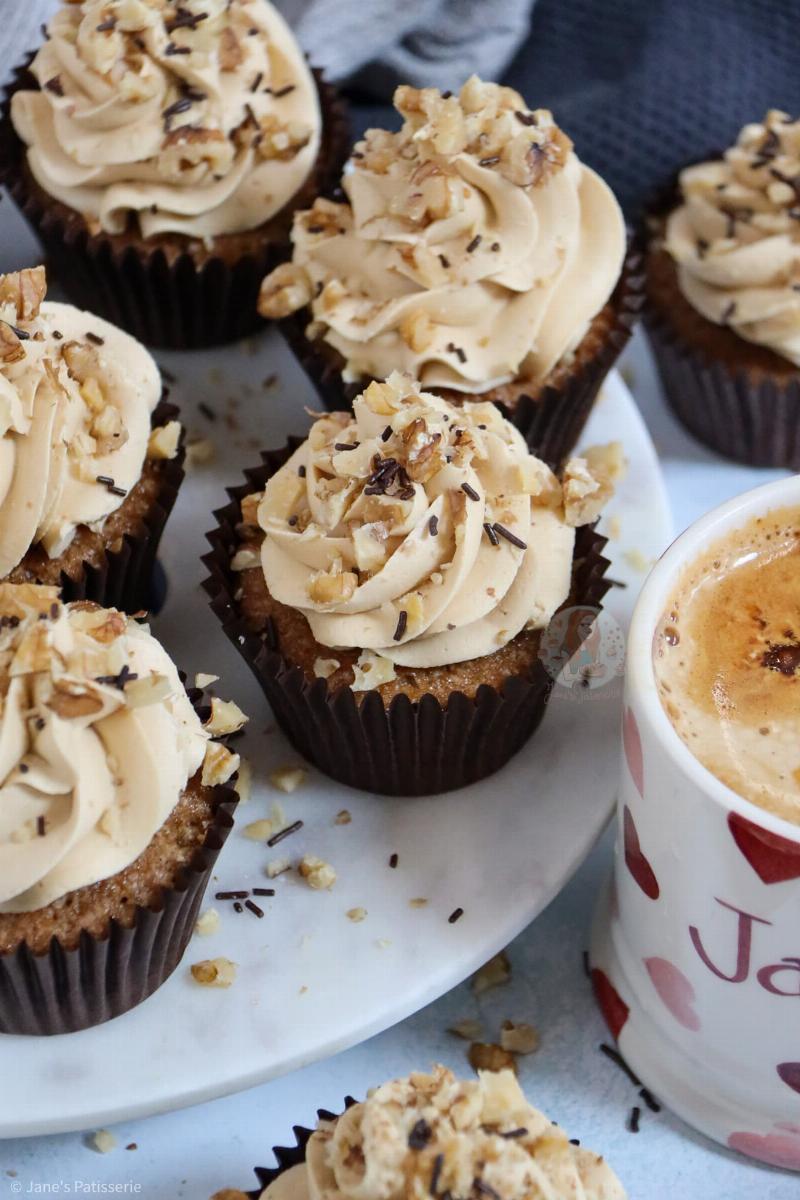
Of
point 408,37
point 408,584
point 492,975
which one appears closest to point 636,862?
point 492,975

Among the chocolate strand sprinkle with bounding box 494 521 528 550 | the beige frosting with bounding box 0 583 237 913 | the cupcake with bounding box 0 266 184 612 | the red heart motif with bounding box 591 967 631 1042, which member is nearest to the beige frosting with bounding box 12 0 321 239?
the cupcake with bounding box 0 266 184 612

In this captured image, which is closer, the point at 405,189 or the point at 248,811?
the point at 248,811

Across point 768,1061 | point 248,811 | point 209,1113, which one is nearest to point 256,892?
point 248,811

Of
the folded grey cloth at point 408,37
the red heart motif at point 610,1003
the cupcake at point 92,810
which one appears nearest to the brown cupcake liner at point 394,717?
the cupcake at point 92,810

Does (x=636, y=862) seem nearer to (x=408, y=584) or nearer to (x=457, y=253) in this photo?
(x=408, y=584)

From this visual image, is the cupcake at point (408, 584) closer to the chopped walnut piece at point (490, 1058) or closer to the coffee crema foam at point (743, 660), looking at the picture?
the coffee crema foam at point (743, 660)

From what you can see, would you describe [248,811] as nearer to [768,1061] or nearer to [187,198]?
[768,1061]

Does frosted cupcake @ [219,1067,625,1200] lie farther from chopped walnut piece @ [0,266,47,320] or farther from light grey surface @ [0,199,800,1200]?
chopped walnut piece @ [0,266,47,320]
